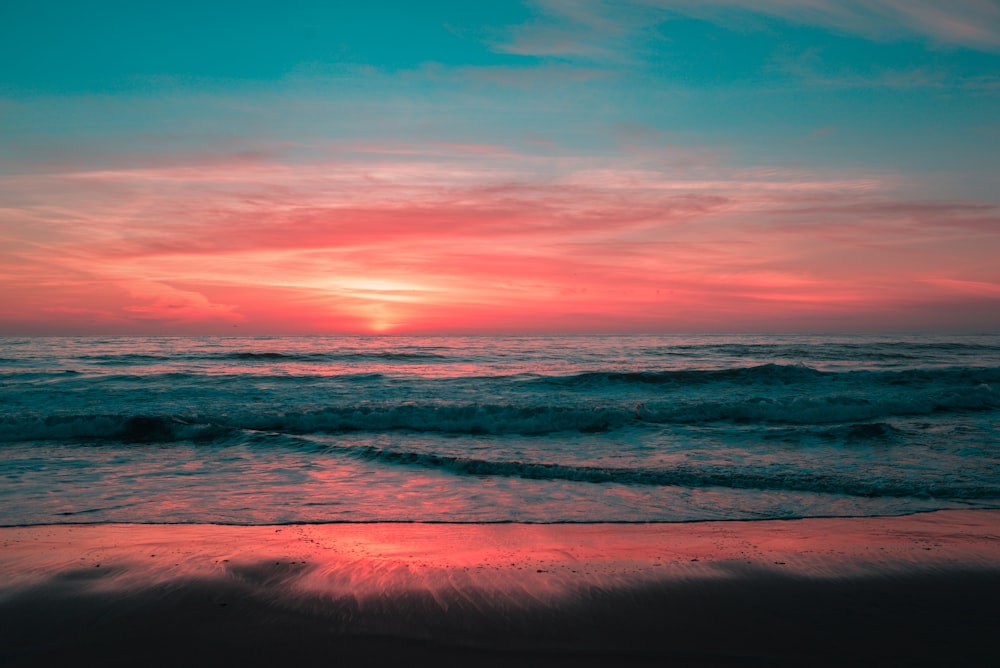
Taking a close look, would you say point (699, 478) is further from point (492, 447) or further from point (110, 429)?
point (110, 429)

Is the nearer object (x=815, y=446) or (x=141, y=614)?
(x=141, y=614)

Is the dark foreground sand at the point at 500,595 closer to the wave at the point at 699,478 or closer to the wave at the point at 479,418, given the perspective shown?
the wave at the point at 699,478

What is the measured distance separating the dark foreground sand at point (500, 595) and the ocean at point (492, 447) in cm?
85

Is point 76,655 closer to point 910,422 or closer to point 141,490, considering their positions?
point 141,490

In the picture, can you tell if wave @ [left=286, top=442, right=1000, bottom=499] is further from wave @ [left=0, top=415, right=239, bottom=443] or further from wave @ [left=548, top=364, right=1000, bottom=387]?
wave @ [left=548, top=364, right=1000, bottom=387]

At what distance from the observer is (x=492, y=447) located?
12.5 meters

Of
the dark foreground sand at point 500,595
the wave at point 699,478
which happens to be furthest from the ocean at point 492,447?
the dark foreground sand at point 500,595

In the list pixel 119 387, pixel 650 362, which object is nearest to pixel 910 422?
pixel 650 362

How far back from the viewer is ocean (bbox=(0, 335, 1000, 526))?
775 cm

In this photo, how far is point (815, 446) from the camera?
11625mm

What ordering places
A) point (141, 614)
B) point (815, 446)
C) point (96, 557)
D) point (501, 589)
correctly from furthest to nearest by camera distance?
point (815, 446)
point (96, 557)
point (501, 589)
point (141, 614)

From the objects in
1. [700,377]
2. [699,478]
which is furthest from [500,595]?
[700,377]

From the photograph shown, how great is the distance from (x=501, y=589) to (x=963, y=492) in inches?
278

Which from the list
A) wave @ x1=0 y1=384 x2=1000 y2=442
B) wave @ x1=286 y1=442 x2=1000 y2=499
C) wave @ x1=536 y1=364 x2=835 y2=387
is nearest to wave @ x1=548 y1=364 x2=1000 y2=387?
wave @ x1=536 y1=364 x2=835 y2=387
